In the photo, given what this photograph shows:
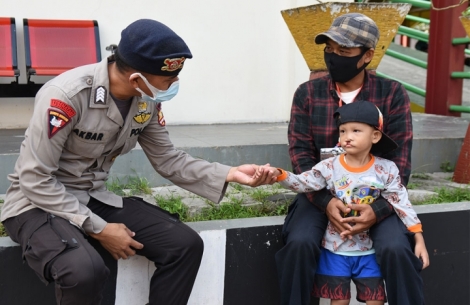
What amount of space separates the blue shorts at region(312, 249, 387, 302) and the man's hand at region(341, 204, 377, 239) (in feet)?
0.41

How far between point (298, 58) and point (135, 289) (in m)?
3.92

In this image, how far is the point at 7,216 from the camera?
8.18 feet

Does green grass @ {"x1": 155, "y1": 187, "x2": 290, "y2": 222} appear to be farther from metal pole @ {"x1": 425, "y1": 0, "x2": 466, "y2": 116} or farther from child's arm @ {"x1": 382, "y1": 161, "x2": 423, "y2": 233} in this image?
metal pole @ {"x1": 425, "y1": 0, "x2": 466, "y2": 116}

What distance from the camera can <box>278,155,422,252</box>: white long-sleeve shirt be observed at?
2.75 metres

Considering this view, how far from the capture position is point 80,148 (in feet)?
8.26

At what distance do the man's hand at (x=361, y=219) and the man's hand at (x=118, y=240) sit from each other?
3.04 ft

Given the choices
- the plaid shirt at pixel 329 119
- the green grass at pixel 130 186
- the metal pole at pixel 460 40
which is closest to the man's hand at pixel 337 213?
the plaid shirt at pixel 329 119

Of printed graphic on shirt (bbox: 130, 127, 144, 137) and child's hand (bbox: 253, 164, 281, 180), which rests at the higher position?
printed graphic on shirt (bbox: 130, 127, 144, 137)

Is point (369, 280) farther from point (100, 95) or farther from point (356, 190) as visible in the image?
point (100, 95)

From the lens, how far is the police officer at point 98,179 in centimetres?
231

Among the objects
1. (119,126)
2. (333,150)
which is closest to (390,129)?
(333,150)

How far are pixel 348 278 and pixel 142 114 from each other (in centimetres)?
119

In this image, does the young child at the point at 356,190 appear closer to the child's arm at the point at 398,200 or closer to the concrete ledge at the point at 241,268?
Answer: the child's arm at the point at 398,200

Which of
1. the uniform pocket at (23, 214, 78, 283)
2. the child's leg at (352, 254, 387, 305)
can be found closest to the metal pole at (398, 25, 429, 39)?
the child's leg at (352, 254, 387, 305)
